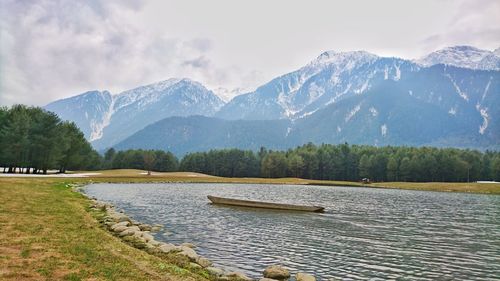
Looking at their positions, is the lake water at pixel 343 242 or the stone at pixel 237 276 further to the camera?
the lake water at pixel 343 242

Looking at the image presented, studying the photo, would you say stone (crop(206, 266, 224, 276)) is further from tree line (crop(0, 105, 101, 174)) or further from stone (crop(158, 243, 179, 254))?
tree line (crop(0, 105, 101, 174))

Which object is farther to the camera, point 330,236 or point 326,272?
point 330,236

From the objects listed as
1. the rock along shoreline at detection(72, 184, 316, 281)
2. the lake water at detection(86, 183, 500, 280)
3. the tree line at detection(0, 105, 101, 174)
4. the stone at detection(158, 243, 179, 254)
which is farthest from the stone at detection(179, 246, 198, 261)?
the tree line at detection(0, 105, 101, 174)

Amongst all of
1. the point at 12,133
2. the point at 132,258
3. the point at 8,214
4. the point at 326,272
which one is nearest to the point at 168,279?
the point at 132,258

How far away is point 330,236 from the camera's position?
37219 millimetres

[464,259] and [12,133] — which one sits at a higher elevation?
[12,133]

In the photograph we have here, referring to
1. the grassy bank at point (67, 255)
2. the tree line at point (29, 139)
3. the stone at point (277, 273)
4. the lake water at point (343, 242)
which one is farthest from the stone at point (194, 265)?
the tree line at point (29, 139)

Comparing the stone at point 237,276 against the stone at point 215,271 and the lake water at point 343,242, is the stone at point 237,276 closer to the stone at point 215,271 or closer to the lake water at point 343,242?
the stone at point 215,271

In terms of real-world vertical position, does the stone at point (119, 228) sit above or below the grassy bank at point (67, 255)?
below

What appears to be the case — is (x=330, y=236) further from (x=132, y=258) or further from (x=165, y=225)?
(x=132, y=258)

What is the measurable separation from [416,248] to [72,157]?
471 ft

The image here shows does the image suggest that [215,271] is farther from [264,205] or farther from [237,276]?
[264,205]

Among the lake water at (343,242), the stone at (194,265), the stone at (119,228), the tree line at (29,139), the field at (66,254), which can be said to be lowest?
the lake water at (343,242)

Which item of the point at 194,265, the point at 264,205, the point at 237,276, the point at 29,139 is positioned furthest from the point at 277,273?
the point at 29,139
